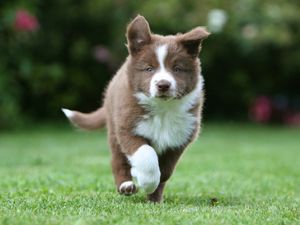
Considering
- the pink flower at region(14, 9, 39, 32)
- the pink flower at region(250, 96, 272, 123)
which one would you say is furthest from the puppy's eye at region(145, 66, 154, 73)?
the pink flower at region(250, 96, 272, 123)

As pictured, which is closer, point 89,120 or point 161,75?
point 161,75

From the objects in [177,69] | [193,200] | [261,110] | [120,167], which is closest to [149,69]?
[177,69]

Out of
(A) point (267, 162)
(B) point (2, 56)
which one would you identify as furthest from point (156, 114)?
(B) point (2, 56)

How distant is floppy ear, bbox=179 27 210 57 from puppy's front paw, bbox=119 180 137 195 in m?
1.22

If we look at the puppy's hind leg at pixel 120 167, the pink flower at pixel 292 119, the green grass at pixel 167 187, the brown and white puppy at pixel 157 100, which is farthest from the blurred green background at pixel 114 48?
the brown and white puppy at pixel 157 100

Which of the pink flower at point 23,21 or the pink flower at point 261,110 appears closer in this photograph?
the pink flower at point 23,21

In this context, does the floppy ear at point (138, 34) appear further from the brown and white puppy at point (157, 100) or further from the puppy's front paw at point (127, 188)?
the puppy's front paw at point (127, 188)

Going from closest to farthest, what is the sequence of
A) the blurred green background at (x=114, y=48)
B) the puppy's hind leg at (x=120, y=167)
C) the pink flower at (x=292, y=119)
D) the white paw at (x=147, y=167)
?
the white paw at (x=147, y=167) < the puppy's hind leg at (x=120, y=167) < the blurred green background at (x=114, y=48) < the pink flower at (x=292, y=119)

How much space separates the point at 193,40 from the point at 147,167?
3.85 ft

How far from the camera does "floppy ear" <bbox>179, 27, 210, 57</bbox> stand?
20.1ft

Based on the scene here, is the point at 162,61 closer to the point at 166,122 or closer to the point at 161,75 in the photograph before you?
the point at 161,75

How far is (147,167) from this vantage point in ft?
18.7

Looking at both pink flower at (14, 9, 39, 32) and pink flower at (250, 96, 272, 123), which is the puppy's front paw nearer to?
pink flower at (14, 9, 39, 32)

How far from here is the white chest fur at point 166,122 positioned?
6.06m
